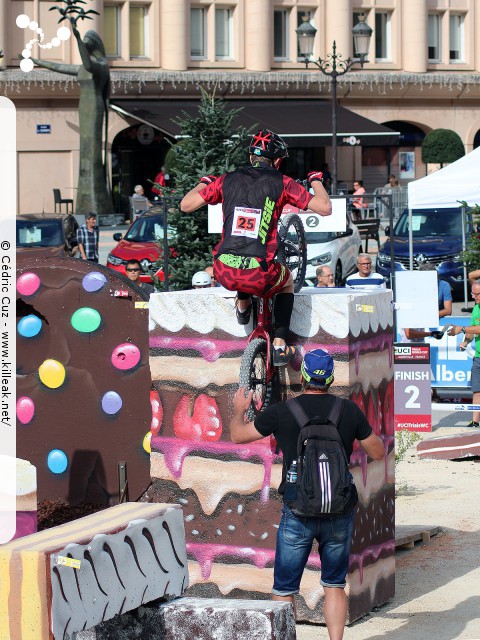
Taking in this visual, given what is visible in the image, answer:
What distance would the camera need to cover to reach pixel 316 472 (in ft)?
23.2

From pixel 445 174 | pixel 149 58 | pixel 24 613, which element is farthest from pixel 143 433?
pixel 149 58

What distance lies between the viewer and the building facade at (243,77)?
4606 centimetres

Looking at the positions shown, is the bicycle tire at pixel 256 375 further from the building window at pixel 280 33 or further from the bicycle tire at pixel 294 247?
the building window at pixel 280 33

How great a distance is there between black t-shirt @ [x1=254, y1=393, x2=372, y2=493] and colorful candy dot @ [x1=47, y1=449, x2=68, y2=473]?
120 inches

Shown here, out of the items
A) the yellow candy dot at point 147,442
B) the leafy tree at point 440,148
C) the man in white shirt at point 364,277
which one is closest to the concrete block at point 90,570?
the yellow candy dot at point 147,442

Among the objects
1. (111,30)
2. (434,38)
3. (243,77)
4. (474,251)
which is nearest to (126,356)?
(474,251)

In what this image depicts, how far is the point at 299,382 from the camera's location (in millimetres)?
8547

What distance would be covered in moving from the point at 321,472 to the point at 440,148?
4153cm

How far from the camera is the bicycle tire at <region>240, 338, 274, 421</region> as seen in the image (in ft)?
26.6

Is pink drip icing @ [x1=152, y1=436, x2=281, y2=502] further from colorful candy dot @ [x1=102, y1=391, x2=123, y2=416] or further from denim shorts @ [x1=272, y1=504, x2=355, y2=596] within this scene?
denim shorts @ [x1=272, y1=504, x2=355, y2=596]

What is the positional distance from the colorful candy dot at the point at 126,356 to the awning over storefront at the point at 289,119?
33.9 m

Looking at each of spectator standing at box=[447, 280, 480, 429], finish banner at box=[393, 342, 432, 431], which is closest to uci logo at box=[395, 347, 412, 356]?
finish banner at box=[393, 342, 432, 431]

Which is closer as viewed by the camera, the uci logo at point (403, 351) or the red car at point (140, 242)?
the uci logo at point (403, 351)

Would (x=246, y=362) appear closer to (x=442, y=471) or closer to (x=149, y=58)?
(x=442, y=471)
